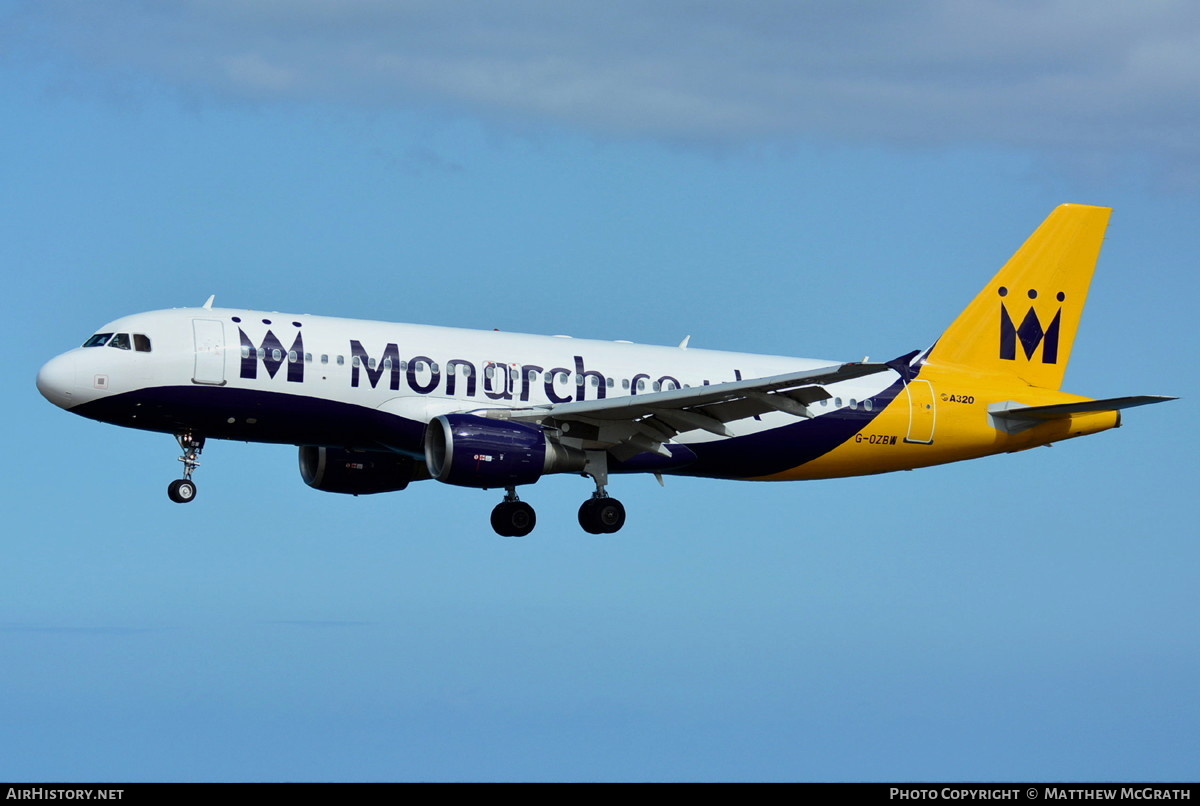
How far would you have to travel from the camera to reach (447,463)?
1679 inches

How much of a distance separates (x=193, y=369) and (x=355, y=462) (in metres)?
6.92

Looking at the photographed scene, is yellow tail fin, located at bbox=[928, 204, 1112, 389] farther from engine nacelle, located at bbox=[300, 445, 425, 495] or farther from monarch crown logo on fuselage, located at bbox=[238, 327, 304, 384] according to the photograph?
monarch crown logo on fuselage, located at bbox=[238, 327, 304, 384]

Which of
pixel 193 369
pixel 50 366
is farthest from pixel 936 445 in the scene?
pixel 50 366

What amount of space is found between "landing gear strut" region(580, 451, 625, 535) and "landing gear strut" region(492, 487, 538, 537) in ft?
5.35

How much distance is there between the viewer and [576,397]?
46.2 meters

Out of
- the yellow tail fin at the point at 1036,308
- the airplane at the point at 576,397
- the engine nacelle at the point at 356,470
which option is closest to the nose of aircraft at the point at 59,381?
the airplane at the point at 576,397

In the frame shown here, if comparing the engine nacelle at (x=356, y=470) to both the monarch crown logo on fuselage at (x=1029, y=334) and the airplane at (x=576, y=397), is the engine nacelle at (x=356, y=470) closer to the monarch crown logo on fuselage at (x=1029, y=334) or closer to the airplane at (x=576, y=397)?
the airplane at (x=576, y=397)

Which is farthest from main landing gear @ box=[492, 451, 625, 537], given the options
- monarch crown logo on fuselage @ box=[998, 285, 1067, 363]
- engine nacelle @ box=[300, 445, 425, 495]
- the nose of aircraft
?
monarch crown logo on fuselage @ box=[998, 285, 1067, 363]

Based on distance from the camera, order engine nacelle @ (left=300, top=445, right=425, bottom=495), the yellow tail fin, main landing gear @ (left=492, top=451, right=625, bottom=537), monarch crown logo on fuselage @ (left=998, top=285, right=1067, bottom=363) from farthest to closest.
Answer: monarch crown logo on fuselage @ (left=998, top=285, right=1067, bottom=363), the yellow tail fin, engine nacelle @ (left=300, top=445, right=425, bottom=495), main landing gear @ (left=492, top=451, right=625, bottom=537)

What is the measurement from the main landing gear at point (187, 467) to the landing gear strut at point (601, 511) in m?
9.77

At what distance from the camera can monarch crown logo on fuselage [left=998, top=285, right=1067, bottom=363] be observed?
52.1 m

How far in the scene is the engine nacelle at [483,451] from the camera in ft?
140

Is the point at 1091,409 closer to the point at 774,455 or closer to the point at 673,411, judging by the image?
the point at 774,455

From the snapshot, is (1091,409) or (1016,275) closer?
(1091,409)
